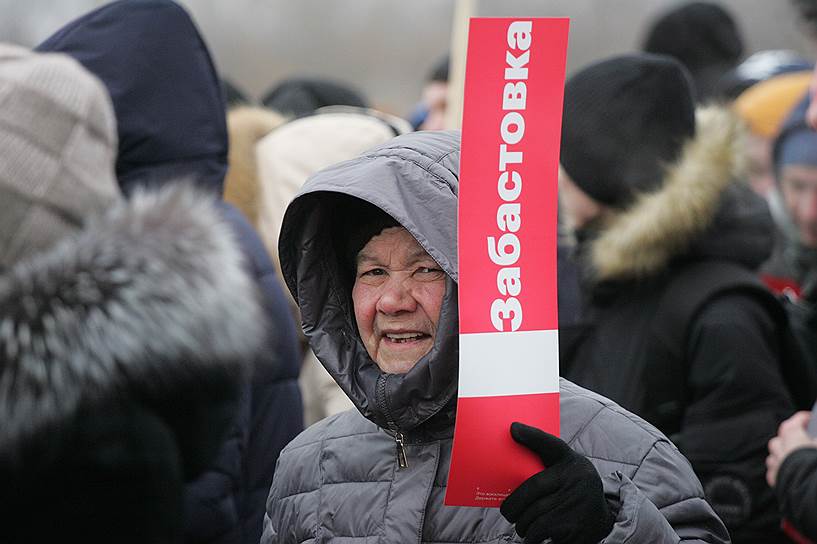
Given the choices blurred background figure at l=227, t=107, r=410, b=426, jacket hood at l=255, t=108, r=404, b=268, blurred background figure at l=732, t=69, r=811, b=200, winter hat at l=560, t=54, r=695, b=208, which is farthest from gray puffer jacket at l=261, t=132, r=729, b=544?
blurred background figure at l=732, t=69, r=811, b=200

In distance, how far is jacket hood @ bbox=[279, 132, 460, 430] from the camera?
83.4 inches

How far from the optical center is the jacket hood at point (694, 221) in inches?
135

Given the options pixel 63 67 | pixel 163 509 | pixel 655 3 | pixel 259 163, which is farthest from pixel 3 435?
pixel 655 3

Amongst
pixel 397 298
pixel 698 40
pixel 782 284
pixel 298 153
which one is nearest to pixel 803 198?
pixel 782 284

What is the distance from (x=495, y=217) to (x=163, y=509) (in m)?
0.70

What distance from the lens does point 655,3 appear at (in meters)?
11.2

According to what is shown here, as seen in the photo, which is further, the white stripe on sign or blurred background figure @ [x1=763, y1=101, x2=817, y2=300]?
blurred background figure @ [x1=763, y1=101, x2=817, y2=300]

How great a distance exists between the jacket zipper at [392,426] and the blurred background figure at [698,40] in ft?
16.2

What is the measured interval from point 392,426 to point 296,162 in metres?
2.07

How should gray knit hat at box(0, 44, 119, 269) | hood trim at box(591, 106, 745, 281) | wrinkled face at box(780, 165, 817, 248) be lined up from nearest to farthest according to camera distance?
1. gray knit hat at box(0, 44, 119, 269)
2. hood trim at box(591, 106, 745, 281)
3. wrinkled face at box(780, 165, 817, 248)

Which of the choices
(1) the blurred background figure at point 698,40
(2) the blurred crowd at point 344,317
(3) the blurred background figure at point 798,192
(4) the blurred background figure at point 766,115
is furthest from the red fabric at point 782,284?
(1) the blurred background figure at point 698,40

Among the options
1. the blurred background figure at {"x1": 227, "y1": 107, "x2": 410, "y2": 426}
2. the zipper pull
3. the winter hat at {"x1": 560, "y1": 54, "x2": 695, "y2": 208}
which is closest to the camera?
the zipper pull

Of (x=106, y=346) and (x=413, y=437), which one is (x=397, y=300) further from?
(x=106, y=346)

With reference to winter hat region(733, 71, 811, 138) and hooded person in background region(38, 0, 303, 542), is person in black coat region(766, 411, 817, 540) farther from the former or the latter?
winter hat region(733, 71, 811, 138)
